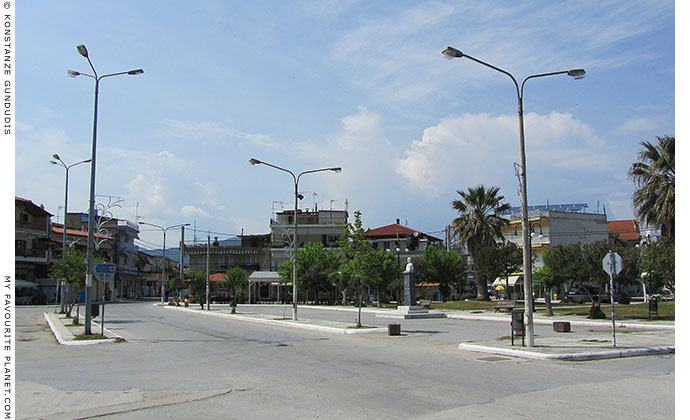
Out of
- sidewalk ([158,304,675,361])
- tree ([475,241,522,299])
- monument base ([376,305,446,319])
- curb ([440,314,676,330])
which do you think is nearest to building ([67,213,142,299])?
tree ([475,241,522,299])

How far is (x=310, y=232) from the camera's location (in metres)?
79.4

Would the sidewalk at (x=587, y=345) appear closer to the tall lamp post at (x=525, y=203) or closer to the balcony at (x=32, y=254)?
the tall lamp post at (x=525, y=203)

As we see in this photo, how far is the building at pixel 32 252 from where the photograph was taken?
63.5 metres

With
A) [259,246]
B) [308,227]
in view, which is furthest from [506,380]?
[259,246]

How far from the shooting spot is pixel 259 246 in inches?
3629

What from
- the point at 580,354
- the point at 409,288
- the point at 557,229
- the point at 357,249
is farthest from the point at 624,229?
the point at 580,354

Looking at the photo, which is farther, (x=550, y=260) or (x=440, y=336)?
(x=550, y=260)

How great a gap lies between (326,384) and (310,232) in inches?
2713

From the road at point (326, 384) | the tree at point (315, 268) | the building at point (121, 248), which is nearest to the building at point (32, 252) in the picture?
the building at point (121, 248)

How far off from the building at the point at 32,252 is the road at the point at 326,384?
2073 inches

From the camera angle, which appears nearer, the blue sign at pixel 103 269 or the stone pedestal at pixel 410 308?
the blue sign at pixel 103 269

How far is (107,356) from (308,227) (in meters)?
63.8

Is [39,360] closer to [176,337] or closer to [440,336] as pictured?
[176,337]

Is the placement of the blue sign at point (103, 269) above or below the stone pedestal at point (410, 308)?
above
